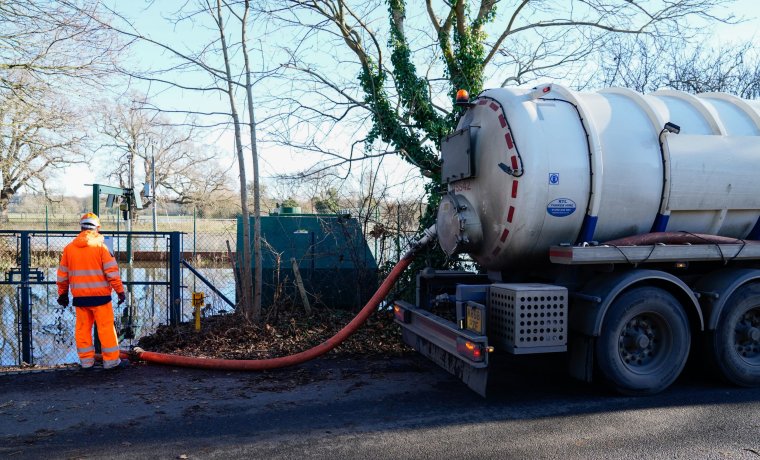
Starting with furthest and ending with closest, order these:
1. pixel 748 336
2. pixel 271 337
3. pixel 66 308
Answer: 1. pixel 66 308
2. pixel 271 337
3. pixel 748 336

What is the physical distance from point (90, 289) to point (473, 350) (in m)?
4.11

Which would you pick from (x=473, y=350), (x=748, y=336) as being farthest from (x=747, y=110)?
(x=473, y=350)

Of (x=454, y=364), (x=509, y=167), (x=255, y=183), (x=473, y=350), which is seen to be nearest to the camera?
(x=473, y=350)

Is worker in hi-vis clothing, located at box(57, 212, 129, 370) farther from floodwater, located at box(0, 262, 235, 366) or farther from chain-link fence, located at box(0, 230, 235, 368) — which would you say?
floodwater, located at box(0, 262, 235, 366)

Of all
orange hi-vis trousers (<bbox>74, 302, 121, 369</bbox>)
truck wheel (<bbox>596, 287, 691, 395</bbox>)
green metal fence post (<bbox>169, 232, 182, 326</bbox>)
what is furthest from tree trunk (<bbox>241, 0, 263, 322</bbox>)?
truck wheel (<bbox>596, 287, 691, 395</bbox>)

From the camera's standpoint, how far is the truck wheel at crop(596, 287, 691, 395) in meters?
4.95

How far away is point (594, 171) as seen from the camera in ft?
16.9

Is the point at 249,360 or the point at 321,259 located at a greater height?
the point at 321,259

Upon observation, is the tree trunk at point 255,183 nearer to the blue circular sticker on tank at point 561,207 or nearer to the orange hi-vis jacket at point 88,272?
the orange hi-vis jacket at point 88,272

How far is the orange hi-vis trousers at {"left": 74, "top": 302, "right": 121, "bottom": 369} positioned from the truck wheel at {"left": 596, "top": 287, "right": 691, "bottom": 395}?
4.88 meters

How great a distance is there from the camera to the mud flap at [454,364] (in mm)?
4645

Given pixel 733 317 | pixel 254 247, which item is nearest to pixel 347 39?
pixel 254 247

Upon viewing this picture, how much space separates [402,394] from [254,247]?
384cm

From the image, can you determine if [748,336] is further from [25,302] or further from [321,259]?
[25,302]
